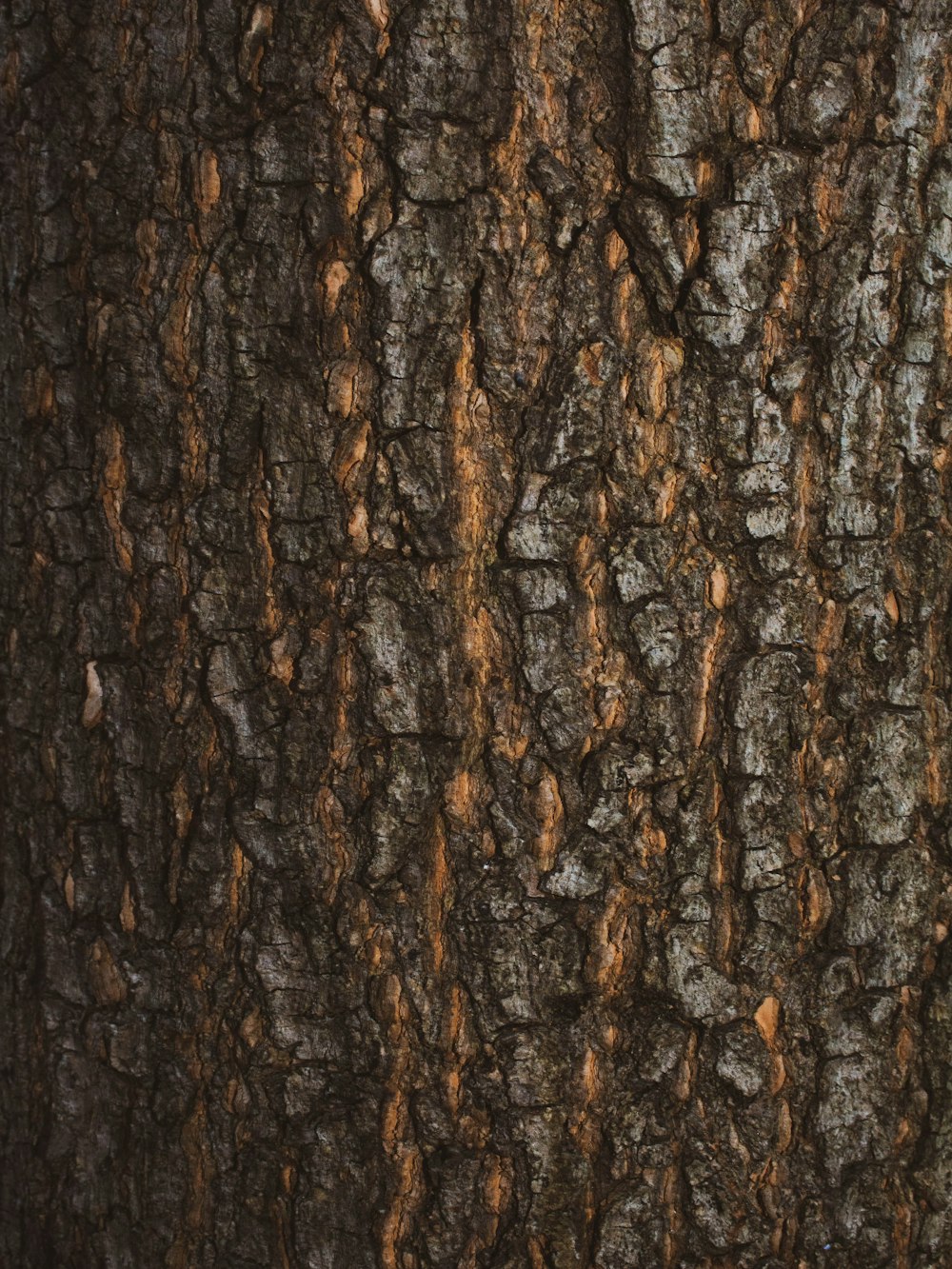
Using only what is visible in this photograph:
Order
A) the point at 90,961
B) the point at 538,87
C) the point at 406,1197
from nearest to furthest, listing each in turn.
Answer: the point at 538,87 → the point at 406,1197 → the point at 90,961

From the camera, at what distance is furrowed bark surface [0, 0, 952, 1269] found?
149 centimetres

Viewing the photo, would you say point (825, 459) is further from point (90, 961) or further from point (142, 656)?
point (90, 961)

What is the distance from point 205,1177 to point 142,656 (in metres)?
0.73

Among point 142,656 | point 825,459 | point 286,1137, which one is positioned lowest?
point 286,1137

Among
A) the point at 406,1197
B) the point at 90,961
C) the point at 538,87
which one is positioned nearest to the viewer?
the point at 538,87

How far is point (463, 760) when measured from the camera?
1.54 metres

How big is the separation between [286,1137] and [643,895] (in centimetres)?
59

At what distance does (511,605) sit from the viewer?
1.52 metres

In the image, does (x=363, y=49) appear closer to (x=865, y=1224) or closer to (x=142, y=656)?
(x=142, y=656)

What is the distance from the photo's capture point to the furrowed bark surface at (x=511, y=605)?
4.88ft

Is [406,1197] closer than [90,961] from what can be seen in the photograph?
Yes

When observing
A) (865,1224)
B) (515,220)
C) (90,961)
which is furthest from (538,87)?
(865,1224)

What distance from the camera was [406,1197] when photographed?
1584 millimetres

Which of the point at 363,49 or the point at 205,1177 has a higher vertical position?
the point at 363,49
